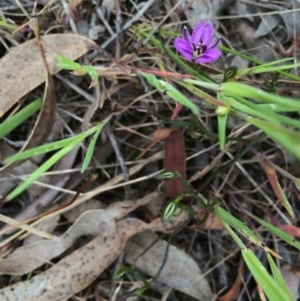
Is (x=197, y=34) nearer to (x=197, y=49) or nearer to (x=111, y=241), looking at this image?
(x=197, y=49)

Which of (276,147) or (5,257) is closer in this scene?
(5,257)

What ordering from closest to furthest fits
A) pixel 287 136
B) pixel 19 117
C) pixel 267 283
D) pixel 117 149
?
pixel 287 136, pixel 267 283, pixel 19 117, pixel 117 149

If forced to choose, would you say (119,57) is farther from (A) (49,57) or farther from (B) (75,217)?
(B) (75,217)

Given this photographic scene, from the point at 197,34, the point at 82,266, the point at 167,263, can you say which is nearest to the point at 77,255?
the point at 82,266

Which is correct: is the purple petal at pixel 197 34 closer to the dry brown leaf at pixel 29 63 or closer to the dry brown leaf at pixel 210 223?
the dry brown leaf at pixel 29 63

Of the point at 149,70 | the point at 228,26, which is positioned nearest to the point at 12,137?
the point at 149,70

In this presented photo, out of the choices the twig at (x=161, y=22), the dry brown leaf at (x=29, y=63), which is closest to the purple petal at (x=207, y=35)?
the twig at (x=161, y=22)

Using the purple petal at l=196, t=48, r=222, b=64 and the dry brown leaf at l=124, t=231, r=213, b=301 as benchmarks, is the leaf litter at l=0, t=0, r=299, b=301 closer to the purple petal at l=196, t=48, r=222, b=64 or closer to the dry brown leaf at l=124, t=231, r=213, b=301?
the dry brown leaf at l=124, t=231, r=213, b=301

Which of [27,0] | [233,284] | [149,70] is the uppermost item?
[27,0]
